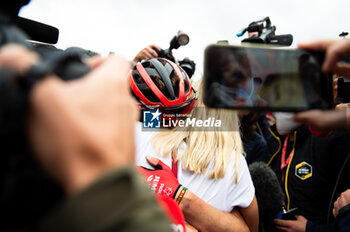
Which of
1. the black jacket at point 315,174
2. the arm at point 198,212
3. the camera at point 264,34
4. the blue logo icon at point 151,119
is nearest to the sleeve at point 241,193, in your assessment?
the arm at point 198,212

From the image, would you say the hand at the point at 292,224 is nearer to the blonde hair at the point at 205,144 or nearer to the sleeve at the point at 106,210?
the blonde hair at the point at 205,144

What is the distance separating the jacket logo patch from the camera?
274 cm

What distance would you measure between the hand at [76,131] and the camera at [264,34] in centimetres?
287

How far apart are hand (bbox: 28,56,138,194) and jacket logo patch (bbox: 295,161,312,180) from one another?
2590 millimetres

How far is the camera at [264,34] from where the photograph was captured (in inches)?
123

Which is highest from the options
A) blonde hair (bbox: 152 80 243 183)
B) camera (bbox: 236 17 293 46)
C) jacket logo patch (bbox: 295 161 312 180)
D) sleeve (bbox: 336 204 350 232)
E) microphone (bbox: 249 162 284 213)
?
camera (bbox: 236 17 293 46)

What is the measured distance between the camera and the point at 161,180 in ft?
5.99

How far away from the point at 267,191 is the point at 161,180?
1.32 meters

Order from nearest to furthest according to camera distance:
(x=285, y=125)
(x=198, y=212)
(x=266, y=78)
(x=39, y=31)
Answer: (x=266, y=78) < (x=39, y=31) < (x=198, y=212) < (x=285, y=125)

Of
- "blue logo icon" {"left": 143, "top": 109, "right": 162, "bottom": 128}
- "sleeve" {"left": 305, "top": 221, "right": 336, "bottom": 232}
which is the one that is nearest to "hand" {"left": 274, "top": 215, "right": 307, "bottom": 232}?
"sleeve" {"left": 305, "top": 221, "right": 336, "bottom": 232}

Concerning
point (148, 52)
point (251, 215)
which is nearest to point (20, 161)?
point (251, 215)

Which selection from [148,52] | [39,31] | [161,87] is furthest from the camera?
[148,52]

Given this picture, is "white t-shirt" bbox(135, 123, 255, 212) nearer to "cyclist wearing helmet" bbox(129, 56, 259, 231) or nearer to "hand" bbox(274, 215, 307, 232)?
"cyclist wearing helmet" bbox(129, 56, 259, 231)

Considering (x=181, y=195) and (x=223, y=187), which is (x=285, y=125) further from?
Result: (x=181, y=195)
